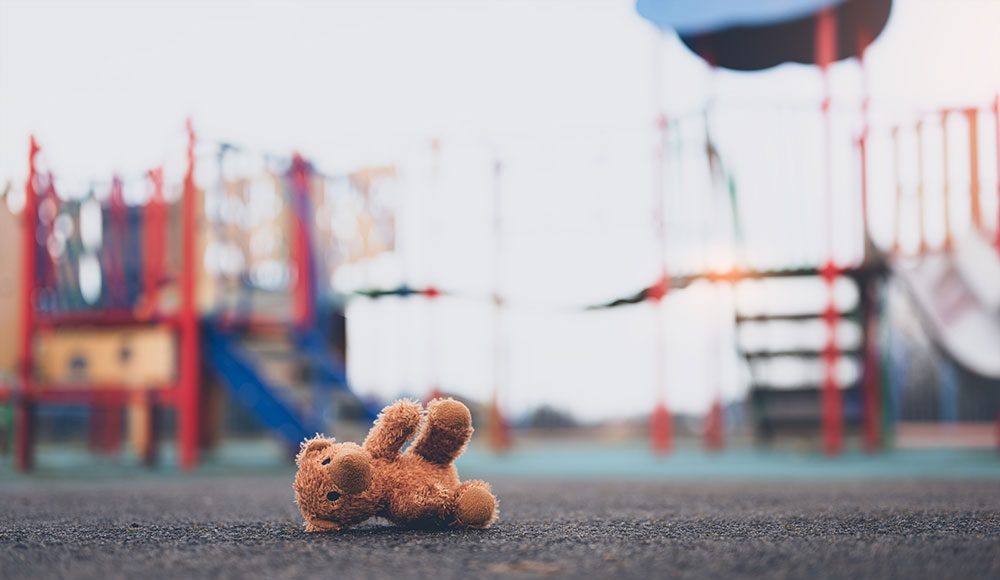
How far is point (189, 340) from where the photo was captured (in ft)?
12.7

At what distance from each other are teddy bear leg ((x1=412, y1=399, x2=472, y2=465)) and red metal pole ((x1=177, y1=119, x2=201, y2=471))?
2513mm

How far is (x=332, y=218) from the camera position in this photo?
561 cm

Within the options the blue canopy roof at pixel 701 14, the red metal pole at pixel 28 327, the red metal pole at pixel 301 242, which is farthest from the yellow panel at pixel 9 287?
the blue canopy roof at pixel 701 14

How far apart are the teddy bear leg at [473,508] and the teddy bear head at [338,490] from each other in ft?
0.45

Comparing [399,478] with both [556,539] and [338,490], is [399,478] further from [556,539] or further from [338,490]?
[556,539]

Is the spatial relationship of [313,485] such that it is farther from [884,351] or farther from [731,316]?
[884,351]

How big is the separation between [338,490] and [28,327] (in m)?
3.32

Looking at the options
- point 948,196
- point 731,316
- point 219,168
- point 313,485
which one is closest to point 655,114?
point 731,316

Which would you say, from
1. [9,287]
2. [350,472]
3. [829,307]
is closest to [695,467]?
[829,307]

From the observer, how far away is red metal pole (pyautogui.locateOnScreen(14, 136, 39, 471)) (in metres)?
4.06

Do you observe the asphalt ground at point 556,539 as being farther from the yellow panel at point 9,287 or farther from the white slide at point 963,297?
the yellow panel at point 9,287

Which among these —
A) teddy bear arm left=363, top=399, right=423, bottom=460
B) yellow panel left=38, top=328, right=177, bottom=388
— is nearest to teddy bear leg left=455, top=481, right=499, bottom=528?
teddy bear arm left=363, top=399, right=423, bottom=460

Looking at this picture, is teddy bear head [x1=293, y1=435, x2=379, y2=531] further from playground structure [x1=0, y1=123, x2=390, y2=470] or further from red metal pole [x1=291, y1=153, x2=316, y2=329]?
red metal pole [x1=291, y1=153, x2=316, y2=329]

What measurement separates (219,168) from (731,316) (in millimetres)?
→ 2703
